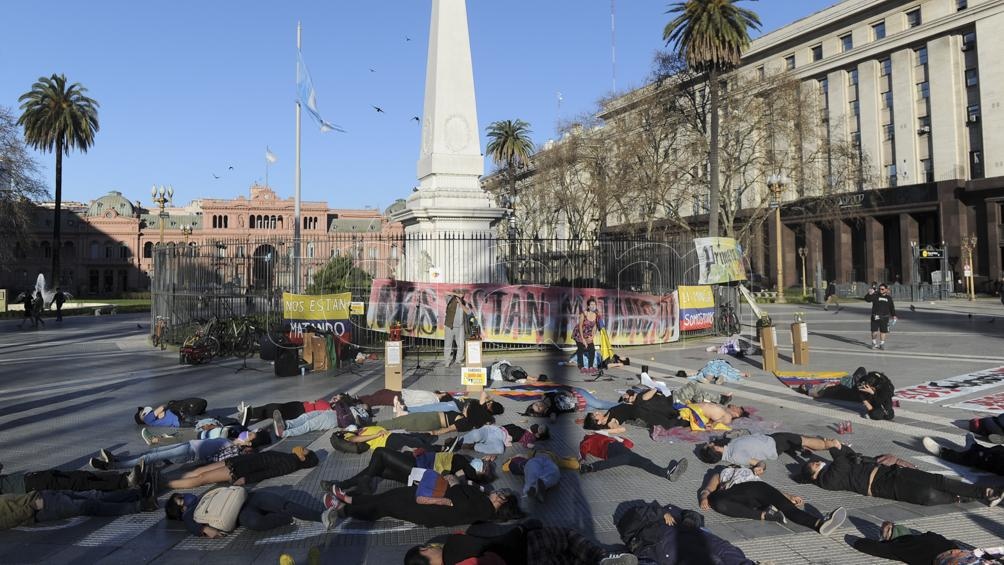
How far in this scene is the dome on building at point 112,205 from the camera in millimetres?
102812

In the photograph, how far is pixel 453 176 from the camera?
57.6ft

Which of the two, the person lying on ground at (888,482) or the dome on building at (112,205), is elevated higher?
the dome on building at (112,205)

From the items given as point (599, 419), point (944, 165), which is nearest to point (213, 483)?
point (599, 419)

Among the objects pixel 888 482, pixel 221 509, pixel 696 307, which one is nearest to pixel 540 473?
pixel 221 509

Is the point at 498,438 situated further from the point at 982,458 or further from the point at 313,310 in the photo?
the point at 313,310

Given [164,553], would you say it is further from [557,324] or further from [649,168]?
[649,168]

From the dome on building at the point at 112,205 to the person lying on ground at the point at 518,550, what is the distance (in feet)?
369

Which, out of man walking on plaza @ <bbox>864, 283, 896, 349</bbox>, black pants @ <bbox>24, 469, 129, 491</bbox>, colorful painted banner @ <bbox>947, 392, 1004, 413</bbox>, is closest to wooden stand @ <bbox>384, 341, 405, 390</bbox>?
black pants @ <bbox>24, 469, 129, 491</bbox>

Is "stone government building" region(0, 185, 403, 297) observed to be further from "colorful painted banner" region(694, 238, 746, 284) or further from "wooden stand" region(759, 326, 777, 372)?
"wooden stand" region(759, 326, 777, 372)

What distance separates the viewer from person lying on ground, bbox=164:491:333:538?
523cm

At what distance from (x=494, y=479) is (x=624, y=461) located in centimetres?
141

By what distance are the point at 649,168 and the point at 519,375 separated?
1058 inches

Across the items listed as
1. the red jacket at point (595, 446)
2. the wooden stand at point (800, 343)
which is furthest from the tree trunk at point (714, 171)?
the red jacket at point (595, 446)

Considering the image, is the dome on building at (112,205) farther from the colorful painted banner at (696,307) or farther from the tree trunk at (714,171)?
the colorful painted banner at (696,307)
